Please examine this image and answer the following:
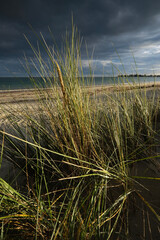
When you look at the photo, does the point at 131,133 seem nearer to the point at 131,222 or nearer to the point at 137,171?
the point at 137,171

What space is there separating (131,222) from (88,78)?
0.97 metres

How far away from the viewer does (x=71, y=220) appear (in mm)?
653

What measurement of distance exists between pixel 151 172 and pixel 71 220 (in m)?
0.79

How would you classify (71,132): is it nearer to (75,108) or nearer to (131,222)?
(75,108)

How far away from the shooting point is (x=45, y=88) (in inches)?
50.1

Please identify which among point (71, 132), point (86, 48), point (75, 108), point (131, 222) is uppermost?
point (86, 48)

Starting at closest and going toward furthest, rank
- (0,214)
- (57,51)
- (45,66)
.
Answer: (0,214)
(57,51)
(45,66)

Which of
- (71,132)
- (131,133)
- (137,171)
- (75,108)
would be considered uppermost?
(75,108)

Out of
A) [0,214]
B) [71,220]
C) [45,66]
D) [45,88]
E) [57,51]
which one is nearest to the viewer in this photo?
[71,220]

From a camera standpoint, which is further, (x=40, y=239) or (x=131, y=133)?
(x=131, y=133)

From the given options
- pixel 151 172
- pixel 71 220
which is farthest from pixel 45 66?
pixel 151 172

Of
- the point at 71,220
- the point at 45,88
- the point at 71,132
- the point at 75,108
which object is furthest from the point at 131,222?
the point at 45,88

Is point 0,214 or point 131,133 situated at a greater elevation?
point 131,133

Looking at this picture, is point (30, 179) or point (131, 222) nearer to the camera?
point (131, 222)
